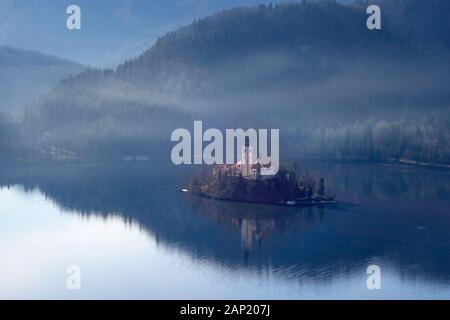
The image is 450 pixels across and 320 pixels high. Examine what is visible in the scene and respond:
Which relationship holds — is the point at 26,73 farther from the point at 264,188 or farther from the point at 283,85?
the point at 264,188

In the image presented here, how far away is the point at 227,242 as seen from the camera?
1519cm

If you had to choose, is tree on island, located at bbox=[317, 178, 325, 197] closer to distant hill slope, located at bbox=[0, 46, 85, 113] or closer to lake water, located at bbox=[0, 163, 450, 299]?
lake water, located at bbox=[0, 163, 450, 299]

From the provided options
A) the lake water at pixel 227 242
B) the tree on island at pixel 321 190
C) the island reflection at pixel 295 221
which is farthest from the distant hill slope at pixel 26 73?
the tree on island at pixel 321 190

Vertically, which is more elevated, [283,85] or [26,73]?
[26,73]

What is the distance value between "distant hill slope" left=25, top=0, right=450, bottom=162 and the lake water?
11526 mm

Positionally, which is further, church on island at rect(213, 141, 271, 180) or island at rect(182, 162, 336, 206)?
church on island at rect(213, 141, 271, 180)

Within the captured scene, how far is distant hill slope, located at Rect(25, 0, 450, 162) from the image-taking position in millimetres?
35844

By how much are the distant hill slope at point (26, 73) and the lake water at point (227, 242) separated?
3542 cm

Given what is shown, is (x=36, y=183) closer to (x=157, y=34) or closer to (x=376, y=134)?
(x=376, y=134)

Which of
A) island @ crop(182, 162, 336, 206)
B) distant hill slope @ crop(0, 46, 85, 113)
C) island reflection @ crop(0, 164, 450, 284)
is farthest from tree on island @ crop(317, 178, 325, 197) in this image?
distant hill slope @ crop(0, 46, 85, 113)

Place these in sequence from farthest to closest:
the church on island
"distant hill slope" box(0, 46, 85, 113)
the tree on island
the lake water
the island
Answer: "distant hill slope" box(0, 46, 85, 113), the church on island, the tree on island, the island, the lake water

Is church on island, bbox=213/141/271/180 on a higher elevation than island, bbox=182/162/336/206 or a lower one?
higher

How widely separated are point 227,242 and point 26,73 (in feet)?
164

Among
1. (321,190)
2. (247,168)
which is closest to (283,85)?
(247,168)
